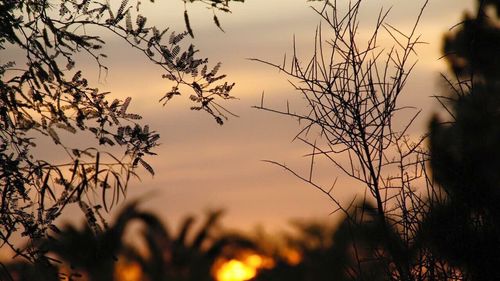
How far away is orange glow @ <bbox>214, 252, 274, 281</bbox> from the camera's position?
32487 millimetres

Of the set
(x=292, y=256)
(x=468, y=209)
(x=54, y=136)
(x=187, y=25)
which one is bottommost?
(x=54, y=136)

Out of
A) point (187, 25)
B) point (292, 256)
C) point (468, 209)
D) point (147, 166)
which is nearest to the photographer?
point (187, 25)

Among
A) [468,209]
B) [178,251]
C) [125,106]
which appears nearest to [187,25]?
[125,106]

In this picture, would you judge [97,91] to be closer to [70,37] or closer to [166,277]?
[70,37]

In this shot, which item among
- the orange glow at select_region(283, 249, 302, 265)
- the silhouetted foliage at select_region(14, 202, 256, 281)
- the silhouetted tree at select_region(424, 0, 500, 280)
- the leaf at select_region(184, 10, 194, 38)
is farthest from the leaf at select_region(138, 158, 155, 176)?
the orange glow at select_region(283, 249, 302, 265)

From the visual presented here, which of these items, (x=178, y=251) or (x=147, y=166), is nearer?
(x=147, y=166)

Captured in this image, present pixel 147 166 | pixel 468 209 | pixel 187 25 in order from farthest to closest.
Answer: pixel 468 209, pixel 147 166, pixel 187 25

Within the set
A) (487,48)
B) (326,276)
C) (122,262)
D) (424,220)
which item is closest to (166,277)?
(122,262)

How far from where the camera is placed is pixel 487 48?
24641 millimetres

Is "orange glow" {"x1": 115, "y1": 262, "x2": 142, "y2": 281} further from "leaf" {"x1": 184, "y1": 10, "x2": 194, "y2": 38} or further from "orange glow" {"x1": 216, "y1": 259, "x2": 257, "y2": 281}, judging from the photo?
"leaf" {"x1": 184, "y1": 10, "x2": 194, "y2": 38}

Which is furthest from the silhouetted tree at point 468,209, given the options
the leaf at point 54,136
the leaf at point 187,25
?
the leaf at point 54,136

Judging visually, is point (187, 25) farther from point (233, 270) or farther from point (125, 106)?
point (233, 270)

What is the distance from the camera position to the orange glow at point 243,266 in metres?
32.5

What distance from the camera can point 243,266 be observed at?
33562 millimetres
